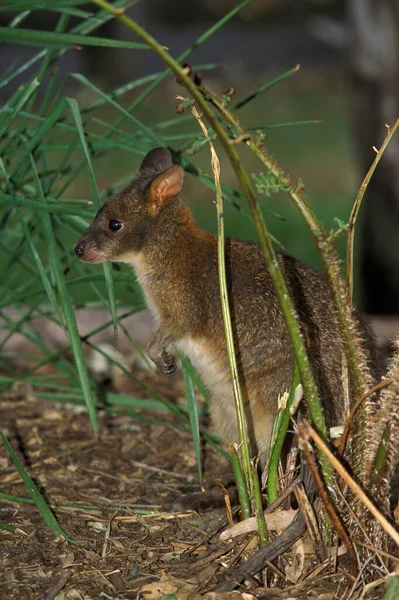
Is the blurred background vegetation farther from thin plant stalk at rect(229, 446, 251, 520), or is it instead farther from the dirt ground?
thin plant stalk at rect(229, 446, 251, 520)

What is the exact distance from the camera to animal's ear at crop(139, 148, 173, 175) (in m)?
3.74

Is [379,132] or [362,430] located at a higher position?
[379,132]

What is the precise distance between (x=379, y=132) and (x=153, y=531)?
15.8 feet

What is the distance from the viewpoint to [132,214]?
386 cm

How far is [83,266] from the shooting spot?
14.4 feet

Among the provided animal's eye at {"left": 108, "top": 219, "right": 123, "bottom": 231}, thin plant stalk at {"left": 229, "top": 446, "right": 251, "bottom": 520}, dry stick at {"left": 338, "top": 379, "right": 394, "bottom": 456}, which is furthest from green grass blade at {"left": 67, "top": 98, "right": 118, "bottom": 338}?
dry stick at {"left": 338, "top": 379, "right": 394, "bottom": 456}

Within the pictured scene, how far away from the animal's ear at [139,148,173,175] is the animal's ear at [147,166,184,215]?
6cm

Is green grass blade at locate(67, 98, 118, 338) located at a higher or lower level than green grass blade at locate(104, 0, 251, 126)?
lower

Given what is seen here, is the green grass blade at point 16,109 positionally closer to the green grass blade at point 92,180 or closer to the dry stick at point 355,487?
the green grass blade at point 92,180

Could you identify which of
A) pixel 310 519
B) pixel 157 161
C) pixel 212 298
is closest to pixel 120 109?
pixel 157 161

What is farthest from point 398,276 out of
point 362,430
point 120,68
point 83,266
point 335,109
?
point 120,68

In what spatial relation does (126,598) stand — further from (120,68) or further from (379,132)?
(120,68)

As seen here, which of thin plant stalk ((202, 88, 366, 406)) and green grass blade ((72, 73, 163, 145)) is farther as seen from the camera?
green grass blade ((72, 73, 163, 145))

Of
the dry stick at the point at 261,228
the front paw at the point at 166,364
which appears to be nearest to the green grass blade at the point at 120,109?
the front paw at the point at 166,364
